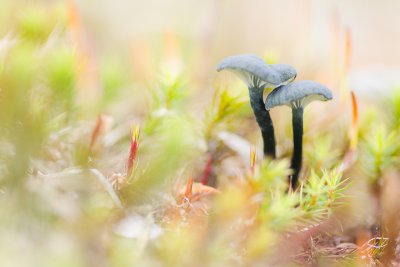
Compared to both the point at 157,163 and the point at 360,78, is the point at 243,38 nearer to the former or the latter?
the point at 360,78

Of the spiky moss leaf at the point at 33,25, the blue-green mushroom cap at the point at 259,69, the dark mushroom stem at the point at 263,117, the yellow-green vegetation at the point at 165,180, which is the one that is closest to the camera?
the yellow-green vegetation at the point at 165,180

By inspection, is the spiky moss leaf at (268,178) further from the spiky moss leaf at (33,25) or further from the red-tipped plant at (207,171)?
the spiky moss leaf at (33,25)

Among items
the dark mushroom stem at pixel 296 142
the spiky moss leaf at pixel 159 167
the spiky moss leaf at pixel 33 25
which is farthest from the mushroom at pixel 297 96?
the spiky moss leaf at pixel 33 25

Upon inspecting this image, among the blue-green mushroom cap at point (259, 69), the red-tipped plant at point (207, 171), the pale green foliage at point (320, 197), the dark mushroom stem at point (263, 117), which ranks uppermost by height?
the blue-green mushroom cap at point (259, 69)

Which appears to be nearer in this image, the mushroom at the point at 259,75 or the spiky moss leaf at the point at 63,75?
the mushroom at the point at 259,75

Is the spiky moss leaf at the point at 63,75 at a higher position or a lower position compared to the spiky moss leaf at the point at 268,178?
higher

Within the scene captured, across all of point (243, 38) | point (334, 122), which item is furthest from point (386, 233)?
point (243, 38)

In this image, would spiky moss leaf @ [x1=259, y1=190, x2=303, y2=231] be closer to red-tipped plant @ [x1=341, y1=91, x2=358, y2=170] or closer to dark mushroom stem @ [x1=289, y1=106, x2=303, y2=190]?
dark mushroom stem @ [x1=289, y1=106, x2=303, y2=190]

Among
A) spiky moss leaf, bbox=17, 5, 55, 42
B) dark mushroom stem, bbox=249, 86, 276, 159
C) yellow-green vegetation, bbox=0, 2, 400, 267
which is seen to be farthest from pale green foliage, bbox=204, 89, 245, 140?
spiky moss leaf, bbox=17, 5, 55, 42
